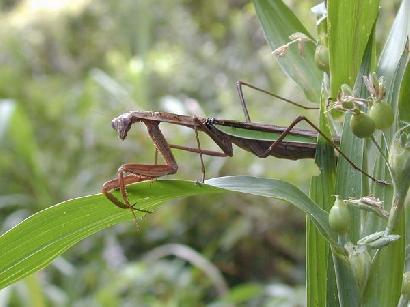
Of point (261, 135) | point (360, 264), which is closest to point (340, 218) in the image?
point (360, 264)

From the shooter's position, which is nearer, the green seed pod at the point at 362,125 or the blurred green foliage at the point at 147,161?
the green seed pod at the point at 362,125

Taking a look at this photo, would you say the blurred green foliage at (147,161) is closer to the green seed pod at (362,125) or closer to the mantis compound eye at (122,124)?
the mantis compound eye at (122,124)

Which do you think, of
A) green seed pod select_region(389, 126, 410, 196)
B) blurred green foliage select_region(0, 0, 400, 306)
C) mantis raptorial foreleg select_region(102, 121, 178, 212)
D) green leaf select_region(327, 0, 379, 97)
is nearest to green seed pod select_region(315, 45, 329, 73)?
green leaf select_region(327, 0, 379, 97)

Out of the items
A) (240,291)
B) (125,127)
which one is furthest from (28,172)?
(125,127)

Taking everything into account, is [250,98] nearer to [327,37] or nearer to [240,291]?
[240,291]

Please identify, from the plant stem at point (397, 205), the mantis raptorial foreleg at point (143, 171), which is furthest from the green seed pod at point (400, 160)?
the mantis raptorial foreleg at point (143, 171)

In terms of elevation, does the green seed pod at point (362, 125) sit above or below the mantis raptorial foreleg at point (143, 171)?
above
